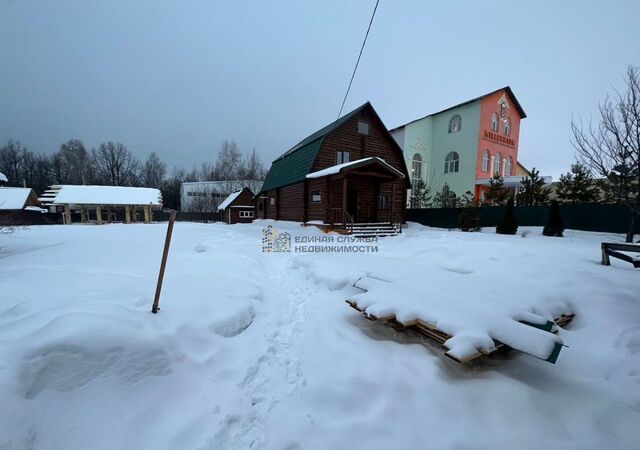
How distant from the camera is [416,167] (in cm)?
2391

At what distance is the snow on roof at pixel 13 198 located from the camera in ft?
84.3

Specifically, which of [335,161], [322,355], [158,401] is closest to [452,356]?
[322,355]

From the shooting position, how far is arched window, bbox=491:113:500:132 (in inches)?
845

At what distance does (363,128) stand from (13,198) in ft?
122

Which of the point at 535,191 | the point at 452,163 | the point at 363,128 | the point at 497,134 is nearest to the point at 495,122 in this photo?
the point at 497,134

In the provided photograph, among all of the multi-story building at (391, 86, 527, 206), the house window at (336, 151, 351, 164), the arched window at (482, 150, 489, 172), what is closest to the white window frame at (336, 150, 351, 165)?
the house window at (336, 151, 351, 164)

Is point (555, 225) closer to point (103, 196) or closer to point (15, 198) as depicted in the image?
point (103, 196)

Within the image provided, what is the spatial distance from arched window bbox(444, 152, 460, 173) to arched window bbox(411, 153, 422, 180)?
2.23 m

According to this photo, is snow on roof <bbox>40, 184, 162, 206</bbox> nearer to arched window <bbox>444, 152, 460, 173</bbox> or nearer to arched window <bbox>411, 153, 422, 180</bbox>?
arched window <bbox>411, 153, 422, 180</bbox>

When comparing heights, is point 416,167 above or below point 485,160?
below

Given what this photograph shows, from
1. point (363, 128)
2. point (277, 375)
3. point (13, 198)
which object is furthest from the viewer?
point (13, 198)

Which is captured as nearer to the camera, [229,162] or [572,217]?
[572,217]

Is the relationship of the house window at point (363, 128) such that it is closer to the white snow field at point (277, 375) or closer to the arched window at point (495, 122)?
the white snow field at point (277, 375)

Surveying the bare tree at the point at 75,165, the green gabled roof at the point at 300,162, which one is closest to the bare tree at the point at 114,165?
the bare tree at the point at 75,165
